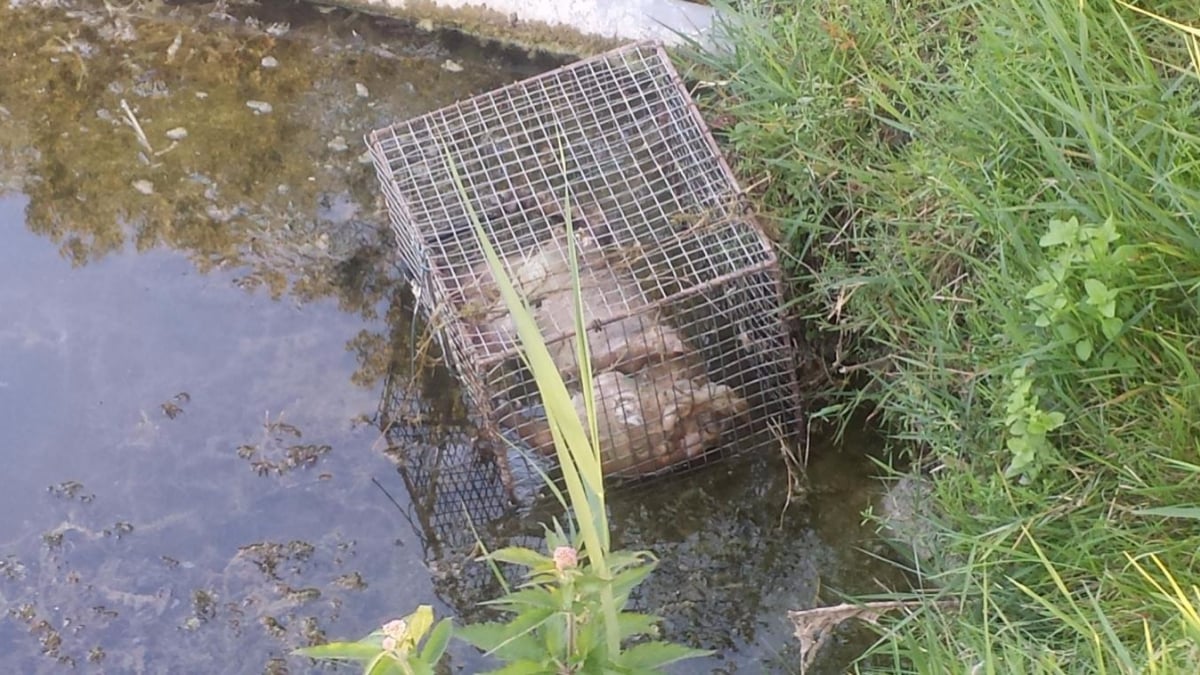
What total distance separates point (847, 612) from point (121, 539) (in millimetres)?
1667

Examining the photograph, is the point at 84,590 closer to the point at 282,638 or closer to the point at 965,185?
the point at 282,638

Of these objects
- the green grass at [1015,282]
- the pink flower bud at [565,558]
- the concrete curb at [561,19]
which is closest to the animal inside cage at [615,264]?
the green grass at [1015,282]

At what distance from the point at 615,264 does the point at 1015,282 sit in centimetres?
86

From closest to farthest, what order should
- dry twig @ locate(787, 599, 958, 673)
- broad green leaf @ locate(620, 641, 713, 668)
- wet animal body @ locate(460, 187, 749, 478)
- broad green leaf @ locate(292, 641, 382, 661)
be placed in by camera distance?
broad green leaf @ locate(292, 641, 382, 661) → broad green leaf @ locate(620, 641, 713, 668) → dry twig @ locate(787, 599, 958, 673) → wet animal body @ locate(460, 187, 749, 478)

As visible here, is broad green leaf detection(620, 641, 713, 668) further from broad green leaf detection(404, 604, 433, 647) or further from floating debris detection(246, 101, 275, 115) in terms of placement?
floating debris detection(246, 101, 275, 115)

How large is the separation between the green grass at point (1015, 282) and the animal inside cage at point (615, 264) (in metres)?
0.15

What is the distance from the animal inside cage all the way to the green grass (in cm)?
15

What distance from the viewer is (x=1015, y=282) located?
74.9 inches

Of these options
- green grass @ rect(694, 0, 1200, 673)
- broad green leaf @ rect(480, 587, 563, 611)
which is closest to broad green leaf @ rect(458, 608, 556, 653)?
broad green leaf @ rect(480, 587, 563, 611)

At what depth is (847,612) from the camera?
1927mm

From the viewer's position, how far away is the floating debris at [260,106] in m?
3.50

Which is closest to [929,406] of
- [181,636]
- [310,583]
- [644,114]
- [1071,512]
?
[1071,512]

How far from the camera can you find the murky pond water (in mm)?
2387

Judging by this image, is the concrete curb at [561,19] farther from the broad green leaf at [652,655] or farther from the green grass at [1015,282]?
the broad green leaf at [652,655]
